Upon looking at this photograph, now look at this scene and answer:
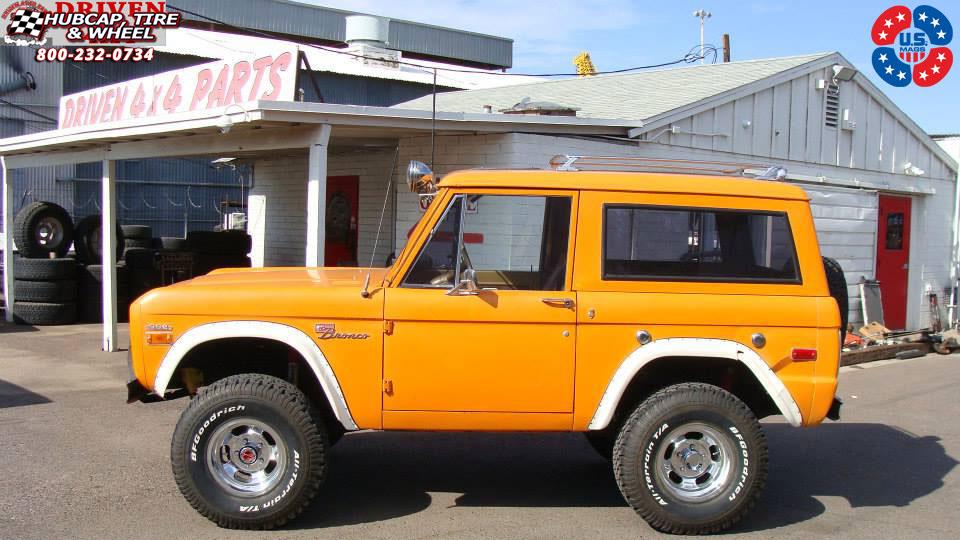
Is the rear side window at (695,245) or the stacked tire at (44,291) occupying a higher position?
the rear side window at (695,245)

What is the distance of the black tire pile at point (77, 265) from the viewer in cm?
1398

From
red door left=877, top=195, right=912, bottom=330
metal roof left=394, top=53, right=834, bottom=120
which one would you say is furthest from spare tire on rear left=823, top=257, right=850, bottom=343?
red door left=877, top=195, right=912, bottom=330

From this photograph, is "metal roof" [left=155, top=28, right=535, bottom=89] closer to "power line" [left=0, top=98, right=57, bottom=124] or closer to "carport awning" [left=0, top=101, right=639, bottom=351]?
"power line" [left=0, top=98, right=57, bottom=124]

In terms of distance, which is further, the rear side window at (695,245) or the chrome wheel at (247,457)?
the rear side window at (695,245)

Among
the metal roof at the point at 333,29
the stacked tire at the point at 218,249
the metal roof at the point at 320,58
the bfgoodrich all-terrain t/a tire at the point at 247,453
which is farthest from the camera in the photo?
the metal roof at the point at 333,29

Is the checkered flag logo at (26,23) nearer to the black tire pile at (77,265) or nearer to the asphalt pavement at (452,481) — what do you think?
the black tire pile at (77,265)

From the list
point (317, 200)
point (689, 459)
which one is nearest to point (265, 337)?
point (689, 459)

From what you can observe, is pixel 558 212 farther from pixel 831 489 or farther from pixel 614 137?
pixel 614 137

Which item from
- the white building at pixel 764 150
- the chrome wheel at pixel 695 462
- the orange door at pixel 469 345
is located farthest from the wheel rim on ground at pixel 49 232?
the chrome wheel at pixel 695 462

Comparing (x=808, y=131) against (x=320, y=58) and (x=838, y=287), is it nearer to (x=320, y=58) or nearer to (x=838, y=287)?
(x=838, y=287)

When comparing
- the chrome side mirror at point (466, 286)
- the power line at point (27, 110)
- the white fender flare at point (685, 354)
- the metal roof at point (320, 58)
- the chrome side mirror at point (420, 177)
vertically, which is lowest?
the white fender flare at point (685, 354)

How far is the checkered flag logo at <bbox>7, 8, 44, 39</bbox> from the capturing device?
24.9 m

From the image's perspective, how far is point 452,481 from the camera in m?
6.45

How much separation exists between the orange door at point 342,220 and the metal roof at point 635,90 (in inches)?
66.0
